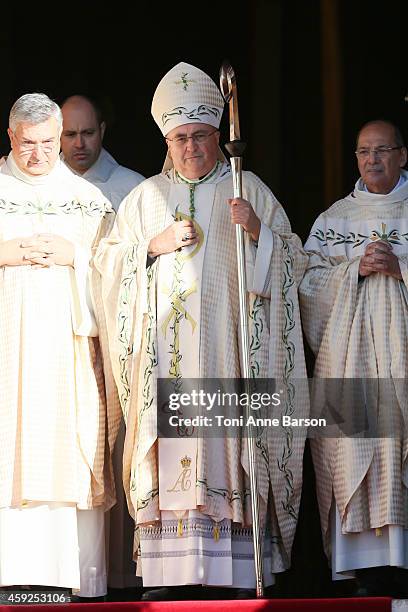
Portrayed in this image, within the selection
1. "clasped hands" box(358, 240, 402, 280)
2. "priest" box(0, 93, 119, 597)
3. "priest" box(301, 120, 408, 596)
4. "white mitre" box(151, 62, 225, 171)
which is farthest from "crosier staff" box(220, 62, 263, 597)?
"priest" box(0, 93, 119, 597)

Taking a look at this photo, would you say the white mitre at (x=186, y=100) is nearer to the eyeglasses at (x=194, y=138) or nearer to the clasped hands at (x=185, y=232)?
the eyeglasses at (x=194, y=138)

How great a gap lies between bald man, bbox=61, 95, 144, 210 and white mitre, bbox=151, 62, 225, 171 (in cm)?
37

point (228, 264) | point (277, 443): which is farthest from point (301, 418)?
point (228, 264)

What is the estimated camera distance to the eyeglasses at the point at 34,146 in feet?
28.7

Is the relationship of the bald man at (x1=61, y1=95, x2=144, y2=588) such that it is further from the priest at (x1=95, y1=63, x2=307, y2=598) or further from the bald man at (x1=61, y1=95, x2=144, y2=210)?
the priest at (x1=95, y1=63, x2=307, y2=598)

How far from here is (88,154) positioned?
914 centimetres

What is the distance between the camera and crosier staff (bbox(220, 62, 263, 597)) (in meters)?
8.15

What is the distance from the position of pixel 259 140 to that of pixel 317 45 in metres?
0.63

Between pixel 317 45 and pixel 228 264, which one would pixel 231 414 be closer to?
pixel 228 264

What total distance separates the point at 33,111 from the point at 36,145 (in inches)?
6.6

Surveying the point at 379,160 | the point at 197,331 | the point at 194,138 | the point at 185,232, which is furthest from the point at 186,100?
the point at 197,331

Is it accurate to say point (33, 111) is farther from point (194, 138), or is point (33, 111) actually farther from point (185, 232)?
point (185, 232)

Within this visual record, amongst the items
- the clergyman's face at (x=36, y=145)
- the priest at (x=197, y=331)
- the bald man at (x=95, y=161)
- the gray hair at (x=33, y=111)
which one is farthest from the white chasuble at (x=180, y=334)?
the gray hair at (x=33, y=111)

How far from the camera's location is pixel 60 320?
8.59 m
